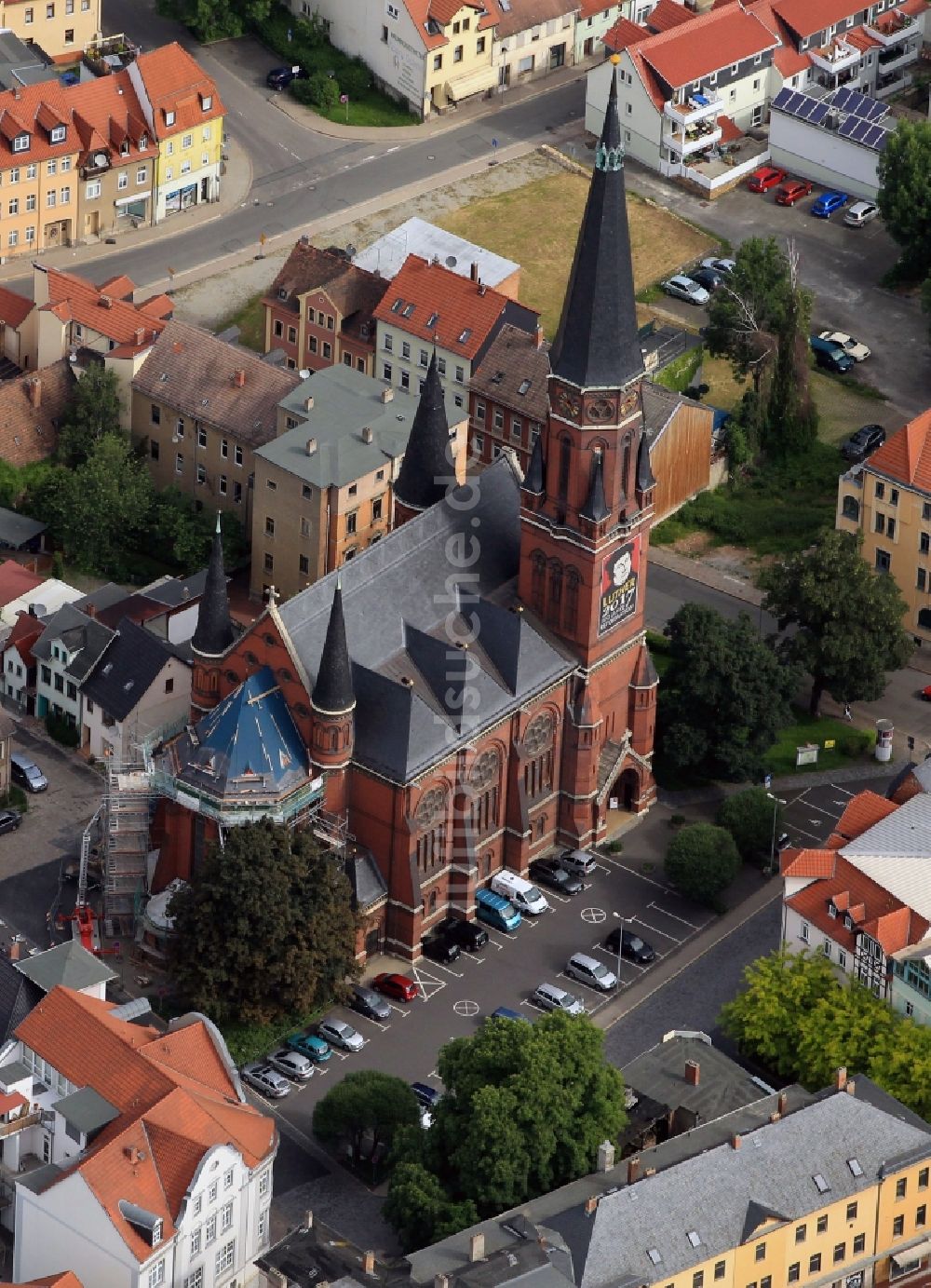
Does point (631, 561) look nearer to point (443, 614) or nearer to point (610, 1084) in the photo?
point (443, 614)

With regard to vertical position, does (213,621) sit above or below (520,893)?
above

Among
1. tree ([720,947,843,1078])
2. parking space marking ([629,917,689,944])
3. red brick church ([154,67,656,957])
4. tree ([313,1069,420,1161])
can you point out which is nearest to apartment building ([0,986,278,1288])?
tree ([313,1069,420,1161])

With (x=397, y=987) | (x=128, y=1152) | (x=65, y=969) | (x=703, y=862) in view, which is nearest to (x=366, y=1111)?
(x=397, y=987)

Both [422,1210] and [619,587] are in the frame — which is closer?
[422,1210]

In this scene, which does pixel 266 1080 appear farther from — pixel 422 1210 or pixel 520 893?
pixel 520 893

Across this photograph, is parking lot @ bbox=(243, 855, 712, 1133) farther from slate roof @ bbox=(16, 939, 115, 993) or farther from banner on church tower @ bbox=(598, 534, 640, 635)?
banner on church tower @ bbox=(598, 534, 640, 635)

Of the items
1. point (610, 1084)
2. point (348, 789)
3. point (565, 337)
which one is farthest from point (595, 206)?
point (610, 1084)
